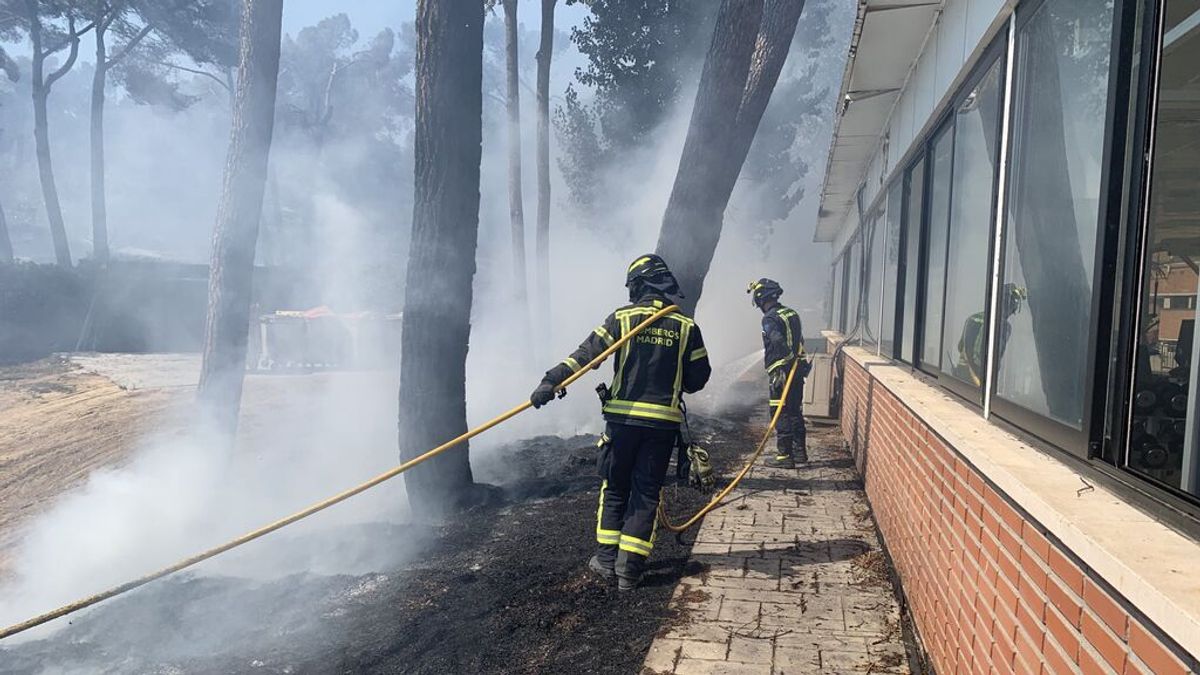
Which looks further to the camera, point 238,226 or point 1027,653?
point 238,226

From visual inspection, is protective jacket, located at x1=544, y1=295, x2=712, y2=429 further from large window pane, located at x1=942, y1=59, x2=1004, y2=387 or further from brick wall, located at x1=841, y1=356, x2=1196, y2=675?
large window pane, located at x1=942, y1=59, x2=1004, y2=387

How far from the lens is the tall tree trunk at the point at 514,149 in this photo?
20.8 meters

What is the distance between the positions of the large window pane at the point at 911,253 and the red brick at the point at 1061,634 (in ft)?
10.4

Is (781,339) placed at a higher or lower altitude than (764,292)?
lower

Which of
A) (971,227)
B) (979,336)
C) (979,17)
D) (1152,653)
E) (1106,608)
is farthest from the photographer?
(971,227)

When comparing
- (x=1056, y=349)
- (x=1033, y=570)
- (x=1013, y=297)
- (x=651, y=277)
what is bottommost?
(x=1033, y=570)

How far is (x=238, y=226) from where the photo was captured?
8.05m

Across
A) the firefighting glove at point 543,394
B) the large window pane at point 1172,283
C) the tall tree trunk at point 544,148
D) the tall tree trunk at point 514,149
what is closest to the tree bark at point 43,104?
the tall tree trunk at point 514,149

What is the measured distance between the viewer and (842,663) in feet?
11.3

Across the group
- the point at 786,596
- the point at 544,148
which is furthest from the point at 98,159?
the point at 786,596

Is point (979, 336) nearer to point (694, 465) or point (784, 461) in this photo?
point (694, 465)

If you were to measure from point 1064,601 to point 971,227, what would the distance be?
2347mm

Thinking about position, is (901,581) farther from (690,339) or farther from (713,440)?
(713,440)

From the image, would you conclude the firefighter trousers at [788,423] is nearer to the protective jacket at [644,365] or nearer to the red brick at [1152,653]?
the protective jacket at [644,365]
